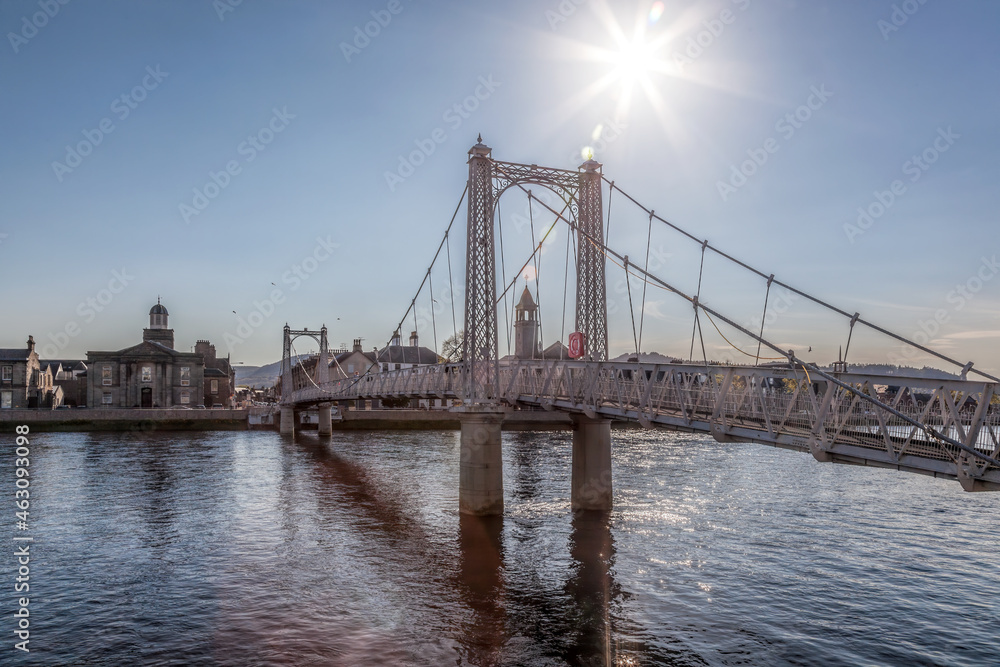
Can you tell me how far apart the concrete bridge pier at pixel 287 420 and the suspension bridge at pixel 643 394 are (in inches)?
1532

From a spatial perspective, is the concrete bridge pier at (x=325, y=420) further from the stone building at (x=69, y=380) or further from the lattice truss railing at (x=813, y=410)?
the lattice truss railing at (x=813, y=410)

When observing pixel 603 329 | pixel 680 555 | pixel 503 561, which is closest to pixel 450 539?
pixel 503 561

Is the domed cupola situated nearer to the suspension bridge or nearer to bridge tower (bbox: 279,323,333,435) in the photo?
bridge tower (bbox: 279,323,333,435)

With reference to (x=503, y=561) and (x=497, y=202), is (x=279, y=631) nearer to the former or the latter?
(x=503, y=561)

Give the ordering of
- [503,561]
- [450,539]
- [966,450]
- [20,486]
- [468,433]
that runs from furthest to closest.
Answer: [20,486] < [468,433] < [450,539] < [503,561] < [966,450]

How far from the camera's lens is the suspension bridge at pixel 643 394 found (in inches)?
542

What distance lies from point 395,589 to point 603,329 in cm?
1478

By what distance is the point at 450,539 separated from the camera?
82.0ft

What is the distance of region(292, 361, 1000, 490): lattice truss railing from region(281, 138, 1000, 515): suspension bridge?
4 centimetres

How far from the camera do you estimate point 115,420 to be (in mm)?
74688

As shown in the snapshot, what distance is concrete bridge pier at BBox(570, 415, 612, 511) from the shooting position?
95.8 ft

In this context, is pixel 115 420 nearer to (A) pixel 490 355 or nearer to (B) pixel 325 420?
(B) pixel 325 420
